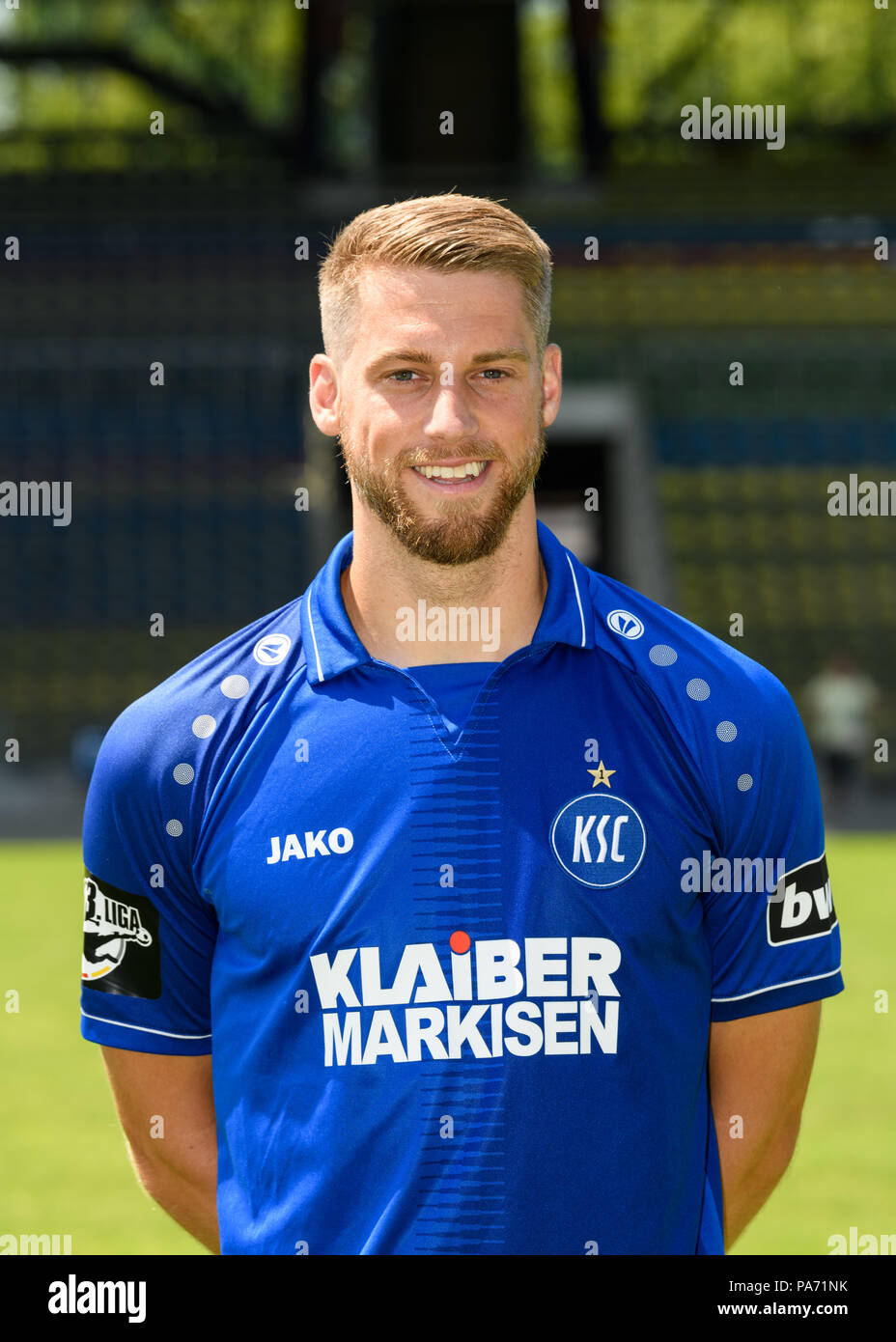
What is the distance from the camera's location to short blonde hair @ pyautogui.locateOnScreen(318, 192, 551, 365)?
89.2 inches

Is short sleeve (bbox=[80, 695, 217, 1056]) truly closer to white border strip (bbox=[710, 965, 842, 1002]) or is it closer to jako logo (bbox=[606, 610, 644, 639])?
jako logo (bbox=[606, 610, 644, 639])

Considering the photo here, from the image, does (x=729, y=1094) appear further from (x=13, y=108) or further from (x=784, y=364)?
(x=13, y=108)

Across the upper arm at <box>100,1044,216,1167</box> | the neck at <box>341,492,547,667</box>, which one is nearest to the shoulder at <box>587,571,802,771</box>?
the neck at <box>341,492,547,667</box>

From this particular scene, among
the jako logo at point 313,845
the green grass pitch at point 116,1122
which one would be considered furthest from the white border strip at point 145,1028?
the green grass pitch at point 116,1122

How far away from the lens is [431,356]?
7.40 ft

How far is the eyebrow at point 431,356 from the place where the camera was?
88.9 inches

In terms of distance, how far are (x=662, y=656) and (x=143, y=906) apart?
864 mm

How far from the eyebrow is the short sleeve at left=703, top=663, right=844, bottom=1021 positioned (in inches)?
22.3

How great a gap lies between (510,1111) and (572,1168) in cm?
13

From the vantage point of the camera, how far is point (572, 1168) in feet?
7.34

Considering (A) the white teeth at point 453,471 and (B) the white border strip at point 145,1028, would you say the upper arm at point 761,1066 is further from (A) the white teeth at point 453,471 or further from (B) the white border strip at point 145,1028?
(A) the white teeth at point 453,471

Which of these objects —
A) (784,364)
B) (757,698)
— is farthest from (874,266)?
(757,698)

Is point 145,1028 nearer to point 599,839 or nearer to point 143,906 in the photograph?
point 143,906

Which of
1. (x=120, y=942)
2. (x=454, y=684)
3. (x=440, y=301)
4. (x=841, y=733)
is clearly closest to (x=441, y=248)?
(x=440, y=301)
